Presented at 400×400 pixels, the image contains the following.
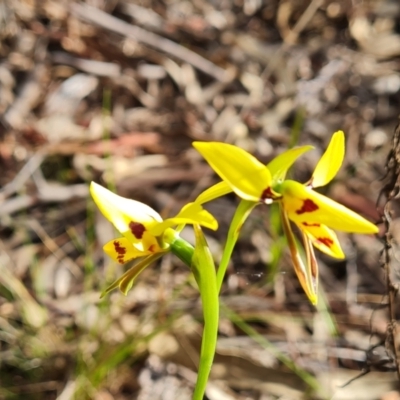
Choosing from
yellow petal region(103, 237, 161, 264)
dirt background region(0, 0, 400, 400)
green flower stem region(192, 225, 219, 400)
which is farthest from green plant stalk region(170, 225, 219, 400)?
dirt background region(0, 0, 400, 400)

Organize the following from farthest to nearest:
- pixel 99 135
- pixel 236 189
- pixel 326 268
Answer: pixel 99 135 → pixel 326 268 → pixel 236 189

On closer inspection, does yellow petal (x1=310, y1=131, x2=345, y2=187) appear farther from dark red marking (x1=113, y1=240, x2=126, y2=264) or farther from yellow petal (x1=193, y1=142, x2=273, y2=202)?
dark red marking (x1=113, y1=240, x2=126, y2=264)

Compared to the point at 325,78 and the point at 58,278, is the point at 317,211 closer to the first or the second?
the point at 58,278

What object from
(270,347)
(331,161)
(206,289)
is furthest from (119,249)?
(270,347)

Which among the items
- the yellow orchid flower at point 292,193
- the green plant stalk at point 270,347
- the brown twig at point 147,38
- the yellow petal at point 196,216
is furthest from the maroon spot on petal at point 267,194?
the brown twig at point 147,38

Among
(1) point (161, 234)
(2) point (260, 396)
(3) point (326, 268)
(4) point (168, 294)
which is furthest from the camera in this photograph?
(3) point (326, 268)

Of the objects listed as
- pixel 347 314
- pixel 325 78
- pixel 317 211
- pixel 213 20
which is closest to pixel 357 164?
pixel 325 78

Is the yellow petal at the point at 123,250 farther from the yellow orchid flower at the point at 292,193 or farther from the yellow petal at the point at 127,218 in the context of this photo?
the yellow orchid flower at the point at 292,193

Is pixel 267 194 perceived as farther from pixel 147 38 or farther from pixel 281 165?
pixel 147 38

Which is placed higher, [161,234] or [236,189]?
[236,189]
